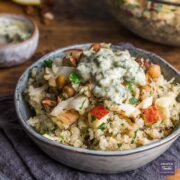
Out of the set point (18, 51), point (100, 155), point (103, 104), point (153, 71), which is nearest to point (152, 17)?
point (153, 71)

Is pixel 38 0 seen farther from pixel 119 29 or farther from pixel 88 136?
pixel 88 136

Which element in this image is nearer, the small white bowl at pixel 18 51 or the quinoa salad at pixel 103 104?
the quinoa salad at pixel 103 104

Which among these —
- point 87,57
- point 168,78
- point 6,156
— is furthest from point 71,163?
point 168,78

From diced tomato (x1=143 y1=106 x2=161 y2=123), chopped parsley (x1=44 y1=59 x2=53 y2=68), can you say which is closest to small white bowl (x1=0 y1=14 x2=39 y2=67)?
chopped parsley (x1=44 y1=59 x2=53 y2=68)

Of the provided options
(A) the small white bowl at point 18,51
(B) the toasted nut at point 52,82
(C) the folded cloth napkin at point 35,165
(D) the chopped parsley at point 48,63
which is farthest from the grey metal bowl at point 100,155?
(A) the small white bowl at point 18,51

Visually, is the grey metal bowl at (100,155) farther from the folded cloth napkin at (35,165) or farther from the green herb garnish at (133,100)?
the green herb garnish at (133,100)

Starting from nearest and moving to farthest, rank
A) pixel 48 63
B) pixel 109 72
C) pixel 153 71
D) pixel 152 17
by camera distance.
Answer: pixel 109 72
pixel 153 71
pixel 48 63
pixel 152 17

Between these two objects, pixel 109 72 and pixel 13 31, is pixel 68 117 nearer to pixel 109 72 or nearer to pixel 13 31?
pixel 109 72

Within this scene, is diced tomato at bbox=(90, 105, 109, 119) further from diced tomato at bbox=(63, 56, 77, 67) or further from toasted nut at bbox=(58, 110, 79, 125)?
diced tomato at bbox=(63, 56, 77, 67)
